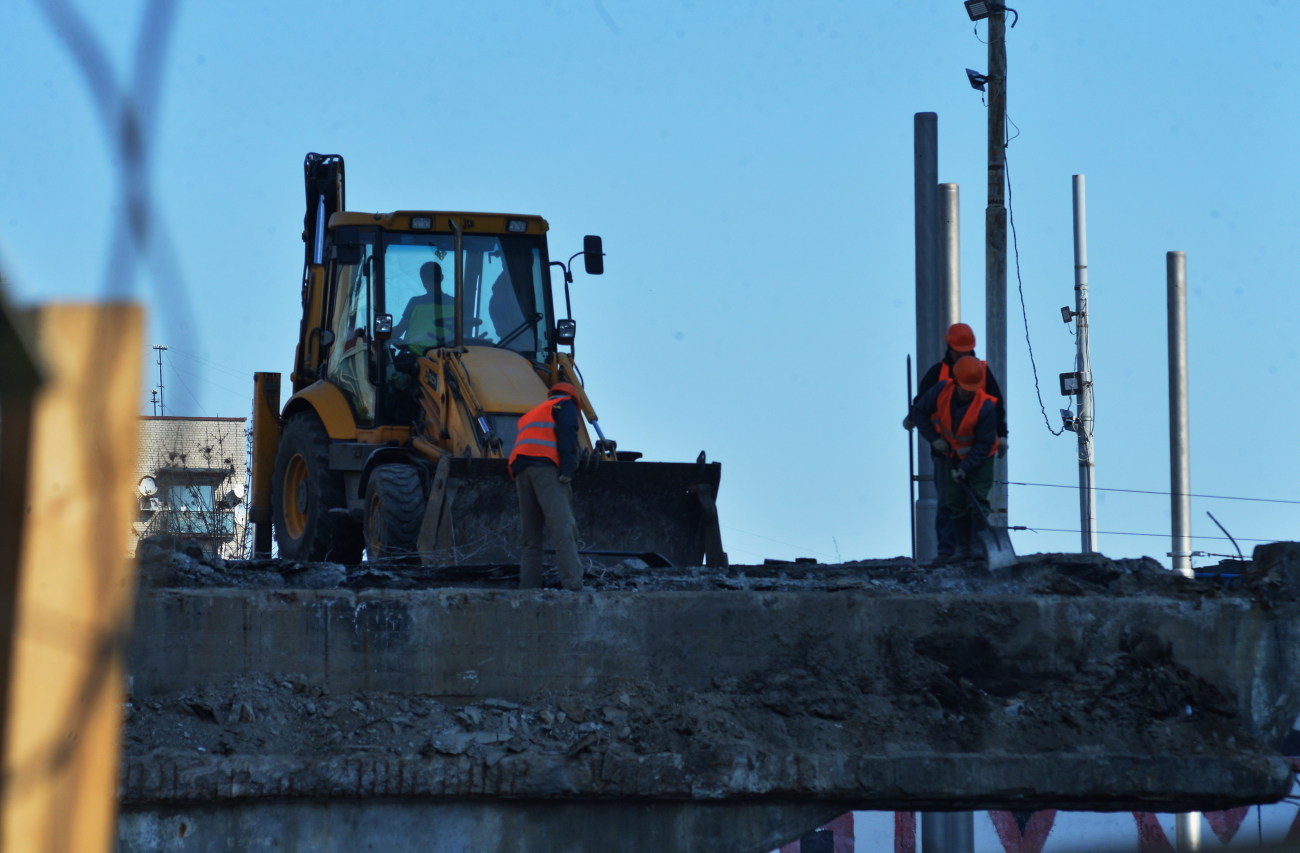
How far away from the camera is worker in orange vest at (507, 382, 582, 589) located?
27.8 ft

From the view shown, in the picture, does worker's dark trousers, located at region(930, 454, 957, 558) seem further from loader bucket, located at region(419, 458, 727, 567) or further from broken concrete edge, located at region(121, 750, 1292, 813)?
broken concrete edge, located at region(121, 750, 1292, 813)

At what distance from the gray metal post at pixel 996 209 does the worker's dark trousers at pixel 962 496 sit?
10.7 ft

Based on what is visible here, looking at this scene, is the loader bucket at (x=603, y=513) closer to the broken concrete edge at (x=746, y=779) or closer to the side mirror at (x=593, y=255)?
the side mirror at (x=593, y=255)

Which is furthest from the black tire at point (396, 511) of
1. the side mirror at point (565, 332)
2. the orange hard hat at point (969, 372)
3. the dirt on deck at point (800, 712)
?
the orange hard hat at point (969, 372)

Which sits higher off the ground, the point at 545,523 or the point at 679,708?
the point at 545,523

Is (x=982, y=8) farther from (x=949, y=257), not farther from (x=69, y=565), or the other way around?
(x=69, y=565)

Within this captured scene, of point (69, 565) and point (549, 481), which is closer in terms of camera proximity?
point (69, 565)

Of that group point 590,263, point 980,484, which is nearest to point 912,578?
point 980,484

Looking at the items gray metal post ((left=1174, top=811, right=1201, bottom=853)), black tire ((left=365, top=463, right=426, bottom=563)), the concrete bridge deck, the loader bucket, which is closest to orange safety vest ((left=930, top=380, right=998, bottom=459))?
the loader bucket

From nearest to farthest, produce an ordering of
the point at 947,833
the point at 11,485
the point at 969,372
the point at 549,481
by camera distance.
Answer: the point at 11,485, the point at 549,481, the point at 969,372, the point at 947,833

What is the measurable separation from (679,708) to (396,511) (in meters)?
4.70

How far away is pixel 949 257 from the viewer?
43.2 feet

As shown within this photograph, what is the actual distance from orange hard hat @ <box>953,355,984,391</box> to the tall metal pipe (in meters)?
2.76

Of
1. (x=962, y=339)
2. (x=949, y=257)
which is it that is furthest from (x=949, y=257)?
(x=962, y=339)
